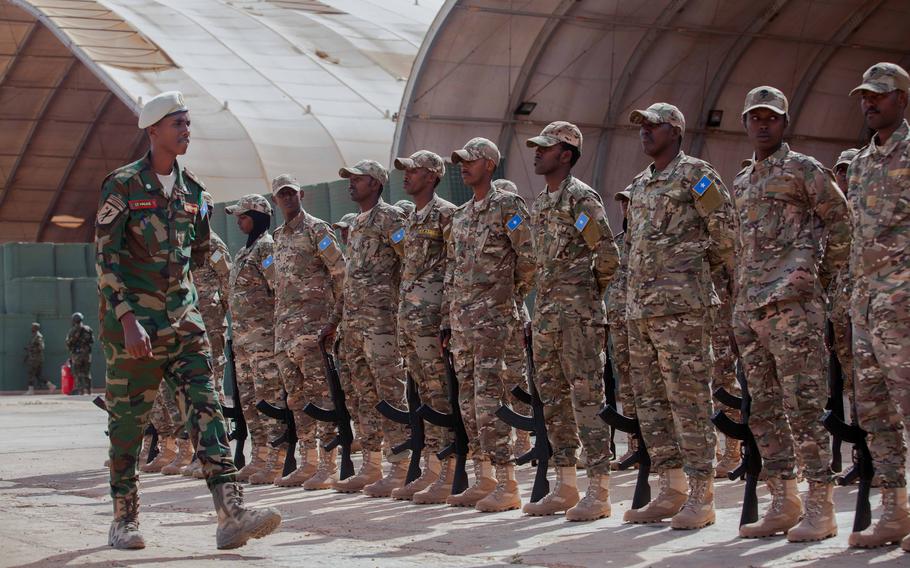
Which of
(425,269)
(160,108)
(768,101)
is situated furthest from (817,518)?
(160,108)

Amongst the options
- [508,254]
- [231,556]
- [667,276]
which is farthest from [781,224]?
[231,556]

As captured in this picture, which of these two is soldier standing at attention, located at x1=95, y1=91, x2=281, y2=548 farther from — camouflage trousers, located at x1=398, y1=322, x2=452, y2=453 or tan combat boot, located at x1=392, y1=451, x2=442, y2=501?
tan combat boot, located at x1=392, y1=451, x2=442, y2=501

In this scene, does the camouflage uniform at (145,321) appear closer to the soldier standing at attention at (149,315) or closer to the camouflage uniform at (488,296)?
the soldier standing at attention at (149,315)

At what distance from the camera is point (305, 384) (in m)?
9.14

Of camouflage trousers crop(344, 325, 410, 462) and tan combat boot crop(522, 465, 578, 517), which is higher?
camouflage trousers crop(344, 325, 410, 462)

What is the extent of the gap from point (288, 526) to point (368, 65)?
2965 cm

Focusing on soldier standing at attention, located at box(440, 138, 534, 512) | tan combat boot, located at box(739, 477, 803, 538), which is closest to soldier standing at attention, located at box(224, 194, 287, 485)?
soldier standing at attention, located at box(440, 138, 534, 512)

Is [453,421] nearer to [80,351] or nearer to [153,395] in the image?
[153,395]

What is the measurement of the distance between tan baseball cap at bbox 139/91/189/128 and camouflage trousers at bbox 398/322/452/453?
2.35 m

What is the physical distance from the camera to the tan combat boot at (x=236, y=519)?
562cm

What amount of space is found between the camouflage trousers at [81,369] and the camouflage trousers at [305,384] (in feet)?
58.4

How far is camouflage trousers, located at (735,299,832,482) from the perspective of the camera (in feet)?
18.5

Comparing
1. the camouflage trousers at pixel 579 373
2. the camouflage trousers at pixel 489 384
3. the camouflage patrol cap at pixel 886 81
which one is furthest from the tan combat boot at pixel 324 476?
the camouflage patrol cap at pixel 886 81

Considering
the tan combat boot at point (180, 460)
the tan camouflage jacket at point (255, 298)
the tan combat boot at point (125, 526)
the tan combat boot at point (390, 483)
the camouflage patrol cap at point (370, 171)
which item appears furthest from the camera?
the tan combat boot at point (180, 460)
